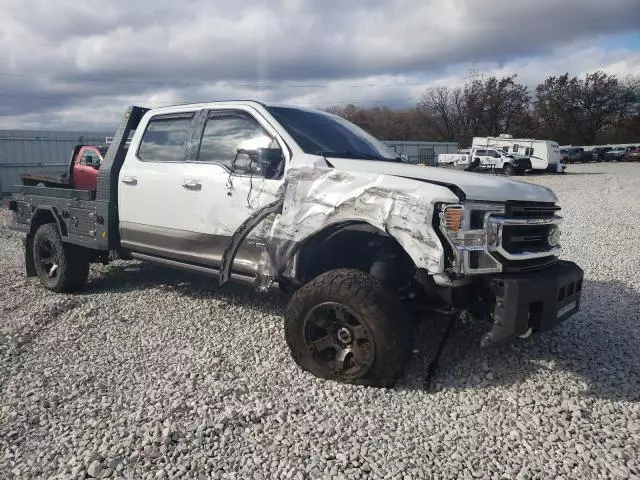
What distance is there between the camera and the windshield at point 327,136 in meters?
4.39

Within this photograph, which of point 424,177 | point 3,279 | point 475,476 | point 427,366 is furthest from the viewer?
point 3,279

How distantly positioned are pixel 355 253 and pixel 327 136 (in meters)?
1.11

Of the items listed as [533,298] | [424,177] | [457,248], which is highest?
[424,177]

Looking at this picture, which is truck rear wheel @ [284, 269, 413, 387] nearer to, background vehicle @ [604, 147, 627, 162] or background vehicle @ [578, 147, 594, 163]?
background vehicle @ [578, 147, 594, 163]

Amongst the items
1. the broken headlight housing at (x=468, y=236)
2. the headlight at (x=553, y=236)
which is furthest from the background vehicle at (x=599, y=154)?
the broken headlight housing at (x=468, y=236)

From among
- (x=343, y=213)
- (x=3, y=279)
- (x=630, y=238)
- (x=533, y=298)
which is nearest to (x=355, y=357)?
(x=343, y=213)

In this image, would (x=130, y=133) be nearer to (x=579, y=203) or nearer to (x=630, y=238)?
(x=630, y=238)

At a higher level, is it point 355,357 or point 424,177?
point 424,177

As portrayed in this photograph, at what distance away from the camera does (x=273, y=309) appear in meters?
5.43

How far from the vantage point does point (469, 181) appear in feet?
11.7

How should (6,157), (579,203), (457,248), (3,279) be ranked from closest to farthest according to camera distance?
(457,248)
(3,279)
(579,203)
(6,157)

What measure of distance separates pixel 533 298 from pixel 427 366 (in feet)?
3.53

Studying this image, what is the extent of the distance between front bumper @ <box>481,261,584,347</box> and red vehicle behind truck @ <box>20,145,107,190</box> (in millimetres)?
4419

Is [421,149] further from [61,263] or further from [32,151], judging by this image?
[61,263]
